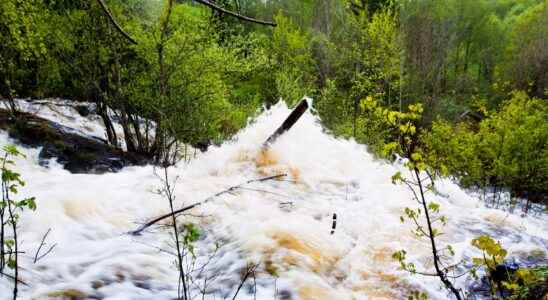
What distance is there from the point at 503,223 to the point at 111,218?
6829mm

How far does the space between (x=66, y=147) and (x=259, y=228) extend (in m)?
7.56

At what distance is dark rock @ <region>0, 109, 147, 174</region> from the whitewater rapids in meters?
0.54

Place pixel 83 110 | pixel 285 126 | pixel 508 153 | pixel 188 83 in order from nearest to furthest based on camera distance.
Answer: pixel 285 126
pixel 508 153
pixel 188 83
pixel 83 110

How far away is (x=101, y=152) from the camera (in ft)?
37.7

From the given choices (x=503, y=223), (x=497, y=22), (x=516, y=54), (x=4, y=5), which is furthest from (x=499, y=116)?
(x=497, y=22)

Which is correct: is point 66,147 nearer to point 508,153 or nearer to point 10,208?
point 10,208

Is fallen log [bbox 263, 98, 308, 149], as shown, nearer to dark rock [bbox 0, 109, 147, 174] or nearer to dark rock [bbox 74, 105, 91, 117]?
dark rock [bbox 0, 109, 147, 174]

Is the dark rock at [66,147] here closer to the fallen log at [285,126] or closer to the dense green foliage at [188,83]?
the dense green foliage at [188,83]

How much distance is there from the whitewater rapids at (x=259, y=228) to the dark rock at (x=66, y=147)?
0.54m

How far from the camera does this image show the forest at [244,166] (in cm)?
410

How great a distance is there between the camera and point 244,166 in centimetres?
870

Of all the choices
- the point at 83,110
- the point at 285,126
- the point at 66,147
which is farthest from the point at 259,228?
the point at 83,110

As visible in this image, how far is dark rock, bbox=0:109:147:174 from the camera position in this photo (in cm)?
1008

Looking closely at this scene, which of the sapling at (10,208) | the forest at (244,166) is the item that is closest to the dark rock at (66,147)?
the forest at (244,166)
